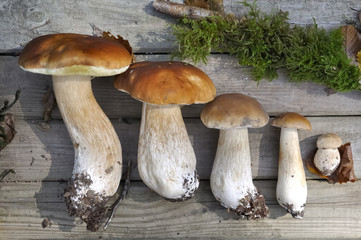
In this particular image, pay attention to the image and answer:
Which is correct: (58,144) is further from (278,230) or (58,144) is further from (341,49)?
(341,49)

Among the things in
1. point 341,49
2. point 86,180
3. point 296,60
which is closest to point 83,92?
point 86,180

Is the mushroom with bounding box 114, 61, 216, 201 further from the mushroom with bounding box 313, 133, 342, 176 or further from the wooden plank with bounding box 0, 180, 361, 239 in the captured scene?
the mushroom with bounding box 313, 133, 342, 176

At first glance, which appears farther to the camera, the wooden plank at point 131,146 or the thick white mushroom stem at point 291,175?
the wooden plank at point 131,146

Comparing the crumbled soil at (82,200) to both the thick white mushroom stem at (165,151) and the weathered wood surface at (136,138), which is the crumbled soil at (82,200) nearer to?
the weathered wood surface at (136,138)

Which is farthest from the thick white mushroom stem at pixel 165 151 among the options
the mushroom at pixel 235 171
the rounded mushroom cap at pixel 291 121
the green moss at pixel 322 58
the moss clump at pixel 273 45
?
the green moss at pixel 322 58

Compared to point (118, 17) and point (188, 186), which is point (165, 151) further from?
point (118, 17)
